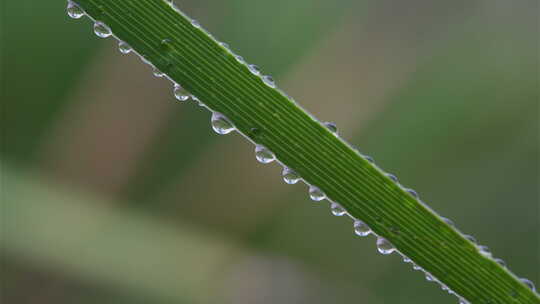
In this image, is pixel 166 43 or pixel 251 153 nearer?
pixel 166 43

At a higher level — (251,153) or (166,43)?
(251,153)

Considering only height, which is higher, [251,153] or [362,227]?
[251,153]

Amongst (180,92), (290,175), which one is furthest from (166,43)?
(290,175)

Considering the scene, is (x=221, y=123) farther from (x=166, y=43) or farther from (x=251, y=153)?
(x=251, y=153)

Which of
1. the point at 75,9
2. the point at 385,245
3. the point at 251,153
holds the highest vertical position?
the point at 251,153

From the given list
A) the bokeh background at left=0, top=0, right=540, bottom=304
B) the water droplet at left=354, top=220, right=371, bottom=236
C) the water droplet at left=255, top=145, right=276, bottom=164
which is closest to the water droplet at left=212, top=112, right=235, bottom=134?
the water droplet at left=255, top=145, right=276, bottom=164

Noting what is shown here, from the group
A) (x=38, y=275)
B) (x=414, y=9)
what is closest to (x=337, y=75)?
(x=414, y=9)

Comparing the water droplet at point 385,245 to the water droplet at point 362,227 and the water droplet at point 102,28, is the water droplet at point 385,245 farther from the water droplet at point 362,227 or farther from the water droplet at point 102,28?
the water droplet at point 102,28

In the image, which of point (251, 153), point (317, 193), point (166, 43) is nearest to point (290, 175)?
point (317, 193)

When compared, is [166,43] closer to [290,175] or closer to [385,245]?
[290,175]

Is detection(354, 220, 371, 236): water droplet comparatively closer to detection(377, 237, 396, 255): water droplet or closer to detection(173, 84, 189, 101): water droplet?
detection(377, 237, 396, 255): water droplet

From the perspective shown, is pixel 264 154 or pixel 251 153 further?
pixel 251 153
